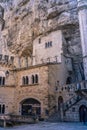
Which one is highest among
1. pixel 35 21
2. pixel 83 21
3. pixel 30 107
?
pixel 35 21

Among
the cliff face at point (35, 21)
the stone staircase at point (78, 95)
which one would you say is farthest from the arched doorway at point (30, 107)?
the cliff face at point (35, 21)

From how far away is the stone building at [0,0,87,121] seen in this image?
102 ft

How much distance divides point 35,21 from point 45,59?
25.0ft

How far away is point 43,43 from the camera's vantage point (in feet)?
136

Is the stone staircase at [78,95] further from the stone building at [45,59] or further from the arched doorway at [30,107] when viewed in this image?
the arched doorway at [30,107]

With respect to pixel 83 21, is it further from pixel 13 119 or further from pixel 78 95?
pixel 13 119

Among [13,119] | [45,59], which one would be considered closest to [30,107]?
[13,119]

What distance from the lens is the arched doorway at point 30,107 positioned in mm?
31931

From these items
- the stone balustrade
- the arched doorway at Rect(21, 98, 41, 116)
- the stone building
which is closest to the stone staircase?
the stone building

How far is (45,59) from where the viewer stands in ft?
132

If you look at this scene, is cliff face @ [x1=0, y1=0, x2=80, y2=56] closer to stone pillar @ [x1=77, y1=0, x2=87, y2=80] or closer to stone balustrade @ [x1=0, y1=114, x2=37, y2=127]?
stone pillar @ [x1=77, y1=0, x2=87, y2=80]

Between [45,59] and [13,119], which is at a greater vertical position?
[45,59]

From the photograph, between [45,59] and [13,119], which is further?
[45,59]

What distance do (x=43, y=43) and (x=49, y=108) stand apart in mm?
15246
